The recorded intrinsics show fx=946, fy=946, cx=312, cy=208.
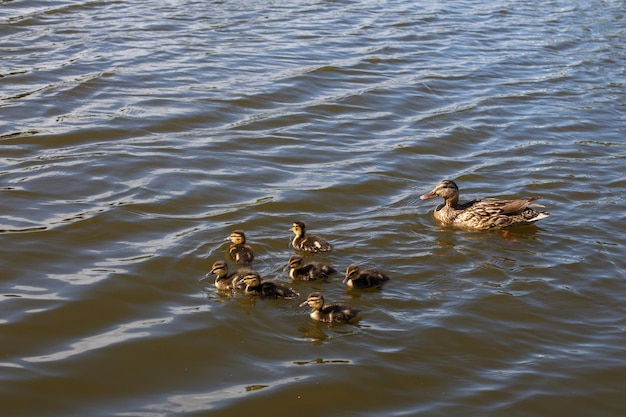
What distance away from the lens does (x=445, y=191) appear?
27.8 ft

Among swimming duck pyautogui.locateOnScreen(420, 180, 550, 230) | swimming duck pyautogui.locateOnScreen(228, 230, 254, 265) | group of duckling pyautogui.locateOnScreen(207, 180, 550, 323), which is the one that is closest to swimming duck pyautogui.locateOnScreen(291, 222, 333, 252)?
group of duckling pyautogui.locateOnScreen(207, 180, 550, 323)

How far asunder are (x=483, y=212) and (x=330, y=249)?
5.45ft

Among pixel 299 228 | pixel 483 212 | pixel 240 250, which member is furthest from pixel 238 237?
pixel 483 212

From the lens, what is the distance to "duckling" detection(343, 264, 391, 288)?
21.9 ft

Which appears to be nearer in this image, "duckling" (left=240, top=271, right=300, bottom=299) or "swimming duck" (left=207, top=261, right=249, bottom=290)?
"duckling" (left=240, top=271, right=300, bottom=299)

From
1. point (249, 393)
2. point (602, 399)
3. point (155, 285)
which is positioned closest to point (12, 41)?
point (155, 285)

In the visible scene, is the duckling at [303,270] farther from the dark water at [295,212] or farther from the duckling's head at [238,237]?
the duckling's head at [238,237]

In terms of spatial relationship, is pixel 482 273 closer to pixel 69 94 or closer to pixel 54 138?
pixel 54 138

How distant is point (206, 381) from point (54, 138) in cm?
446

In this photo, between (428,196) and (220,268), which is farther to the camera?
(428,196)

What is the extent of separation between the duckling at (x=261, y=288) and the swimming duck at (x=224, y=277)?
8 centimetres

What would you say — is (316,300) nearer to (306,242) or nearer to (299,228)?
(306,242)

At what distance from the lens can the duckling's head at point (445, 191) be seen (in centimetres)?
842

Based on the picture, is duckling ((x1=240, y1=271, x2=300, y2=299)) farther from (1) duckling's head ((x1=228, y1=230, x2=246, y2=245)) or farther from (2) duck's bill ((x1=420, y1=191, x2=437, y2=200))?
(2) duck's bill ((x1=420, y1=191, x2=437, y2=200))
